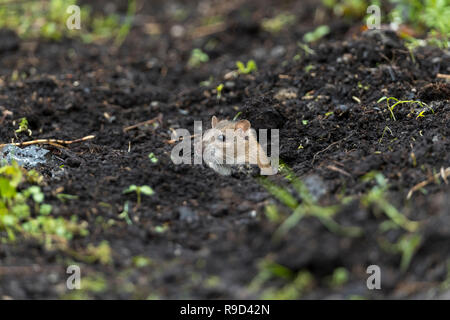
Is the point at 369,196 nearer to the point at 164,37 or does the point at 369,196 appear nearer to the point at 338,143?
the point at 338,143

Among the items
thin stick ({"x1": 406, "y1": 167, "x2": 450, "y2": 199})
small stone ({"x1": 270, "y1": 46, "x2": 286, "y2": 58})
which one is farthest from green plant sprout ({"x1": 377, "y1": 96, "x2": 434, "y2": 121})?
small stone ({"x1": 270, "y1": 46, "x2": 286, "y2": 58})

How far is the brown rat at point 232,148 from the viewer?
432cm

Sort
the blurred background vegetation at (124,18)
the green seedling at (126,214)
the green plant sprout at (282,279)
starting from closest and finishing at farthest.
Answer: the green plant sprout at (282,279)
the green seedling at (126,214)
the blurred background vegetation at (124,18)

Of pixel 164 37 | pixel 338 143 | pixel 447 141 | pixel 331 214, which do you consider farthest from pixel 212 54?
pixel 331 214

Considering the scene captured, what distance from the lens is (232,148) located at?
443cm

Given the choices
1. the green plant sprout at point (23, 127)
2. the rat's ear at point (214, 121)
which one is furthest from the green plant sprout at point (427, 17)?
the green plant sprout at point (23, 127)

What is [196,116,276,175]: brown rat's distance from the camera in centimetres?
432

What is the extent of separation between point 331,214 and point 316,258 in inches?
13.4

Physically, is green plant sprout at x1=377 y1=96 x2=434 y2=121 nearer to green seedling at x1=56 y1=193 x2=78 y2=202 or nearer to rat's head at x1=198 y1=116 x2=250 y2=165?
rat's head at x1=198 y1=116 x2=250 y2=165

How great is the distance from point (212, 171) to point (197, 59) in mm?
2824

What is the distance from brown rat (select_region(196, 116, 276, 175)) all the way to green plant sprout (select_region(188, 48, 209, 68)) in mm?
2202

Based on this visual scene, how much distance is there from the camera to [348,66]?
208 inches

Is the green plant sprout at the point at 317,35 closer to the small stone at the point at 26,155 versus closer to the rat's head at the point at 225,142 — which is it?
the rat's head at the point at 225,142

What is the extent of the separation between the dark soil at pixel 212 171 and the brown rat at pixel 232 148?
186 millimetres
